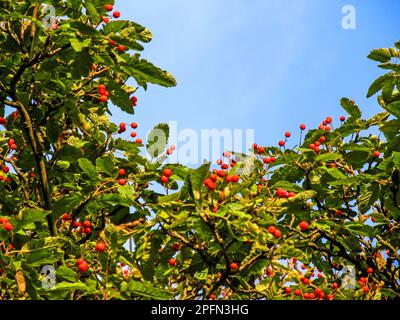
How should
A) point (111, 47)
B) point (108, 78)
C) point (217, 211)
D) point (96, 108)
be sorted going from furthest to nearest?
point (96, 108) → point (108, 78) → point (111, 47) → point (217, 211)

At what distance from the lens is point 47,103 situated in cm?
770

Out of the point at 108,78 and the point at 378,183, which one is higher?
the point at 108,78

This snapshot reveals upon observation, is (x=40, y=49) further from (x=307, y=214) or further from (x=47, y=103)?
(x=307, y=214)

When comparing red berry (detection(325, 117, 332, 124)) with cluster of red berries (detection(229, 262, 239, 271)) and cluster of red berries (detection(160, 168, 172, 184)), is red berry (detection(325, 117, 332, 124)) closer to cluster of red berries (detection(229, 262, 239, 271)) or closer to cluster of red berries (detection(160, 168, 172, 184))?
cluster of red berries (detection(160, 168, 172, 184))

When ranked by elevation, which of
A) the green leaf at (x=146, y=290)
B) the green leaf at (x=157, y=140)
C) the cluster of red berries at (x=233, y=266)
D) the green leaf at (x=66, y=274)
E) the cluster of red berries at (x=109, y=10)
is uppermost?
the cluster of red berries at (x=109, y=10)

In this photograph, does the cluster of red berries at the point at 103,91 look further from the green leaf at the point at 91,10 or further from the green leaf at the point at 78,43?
the green leaf at the point at 91,10

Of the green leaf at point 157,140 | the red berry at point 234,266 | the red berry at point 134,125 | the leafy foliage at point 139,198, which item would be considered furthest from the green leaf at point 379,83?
the red berry at point 234,266

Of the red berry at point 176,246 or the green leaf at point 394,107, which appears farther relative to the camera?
the green leaf at point 394,107

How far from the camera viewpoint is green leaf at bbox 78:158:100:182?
6117 mm

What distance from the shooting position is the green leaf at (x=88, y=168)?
612 cm

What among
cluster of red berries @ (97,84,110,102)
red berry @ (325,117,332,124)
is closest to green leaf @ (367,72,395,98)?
red berry @ (325,117,332,124)

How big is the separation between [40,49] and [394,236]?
217 inches

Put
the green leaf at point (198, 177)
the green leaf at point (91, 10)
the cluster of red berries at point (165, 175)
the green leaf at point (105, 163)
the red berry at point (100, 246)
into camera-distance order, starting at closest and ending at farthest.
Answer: the green leaf at point (198, 177), the red berry at point (100, 246), the cluster of red berries at point (165, 175), the green leaf at point (105, 163), the green leaf at point (91, 10)

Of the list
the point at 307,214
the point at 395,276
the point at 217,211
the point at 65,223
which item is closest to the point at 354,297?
the point at 307,214
